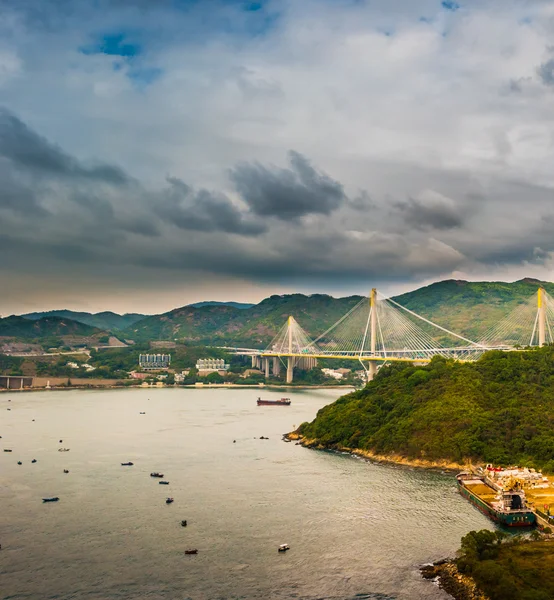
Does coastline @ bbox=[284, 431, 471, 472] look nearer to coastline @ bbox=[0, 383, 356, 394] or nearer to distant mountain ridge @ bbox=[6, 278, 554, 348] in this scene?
coastline @ bbox=[0, 383, 356, 394]

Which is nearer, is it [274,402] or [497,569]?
[497,569]

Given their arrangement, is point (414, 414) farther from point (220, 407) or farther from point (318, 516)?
point (220, 407)

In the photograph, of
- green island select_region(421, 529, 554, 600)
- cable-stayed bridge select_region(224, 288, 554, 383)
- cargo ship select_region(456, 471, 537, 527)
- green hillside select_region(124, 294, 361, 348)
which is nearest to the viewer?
green island select_region(421, 529, 554, 600)

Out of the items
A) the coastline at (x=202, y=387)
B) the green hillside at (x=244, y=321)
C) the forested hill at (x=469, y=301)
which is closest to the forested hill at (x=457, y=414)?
the coastline at (x=202, y=387)

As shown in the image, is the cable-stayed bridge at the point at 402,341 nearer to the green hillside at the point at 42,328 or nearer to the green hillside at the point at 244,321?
the green hillside at the point at 244,321

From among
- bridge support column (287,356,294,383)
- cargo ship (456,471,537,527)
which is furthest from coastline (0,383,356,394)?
cargo ship (456,471,537,527)

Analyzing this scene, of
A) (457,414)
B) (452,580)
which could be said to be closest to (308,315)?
(457,414)

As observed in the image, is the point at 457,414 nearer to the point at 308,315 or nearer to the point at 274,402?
the point at 274,402
